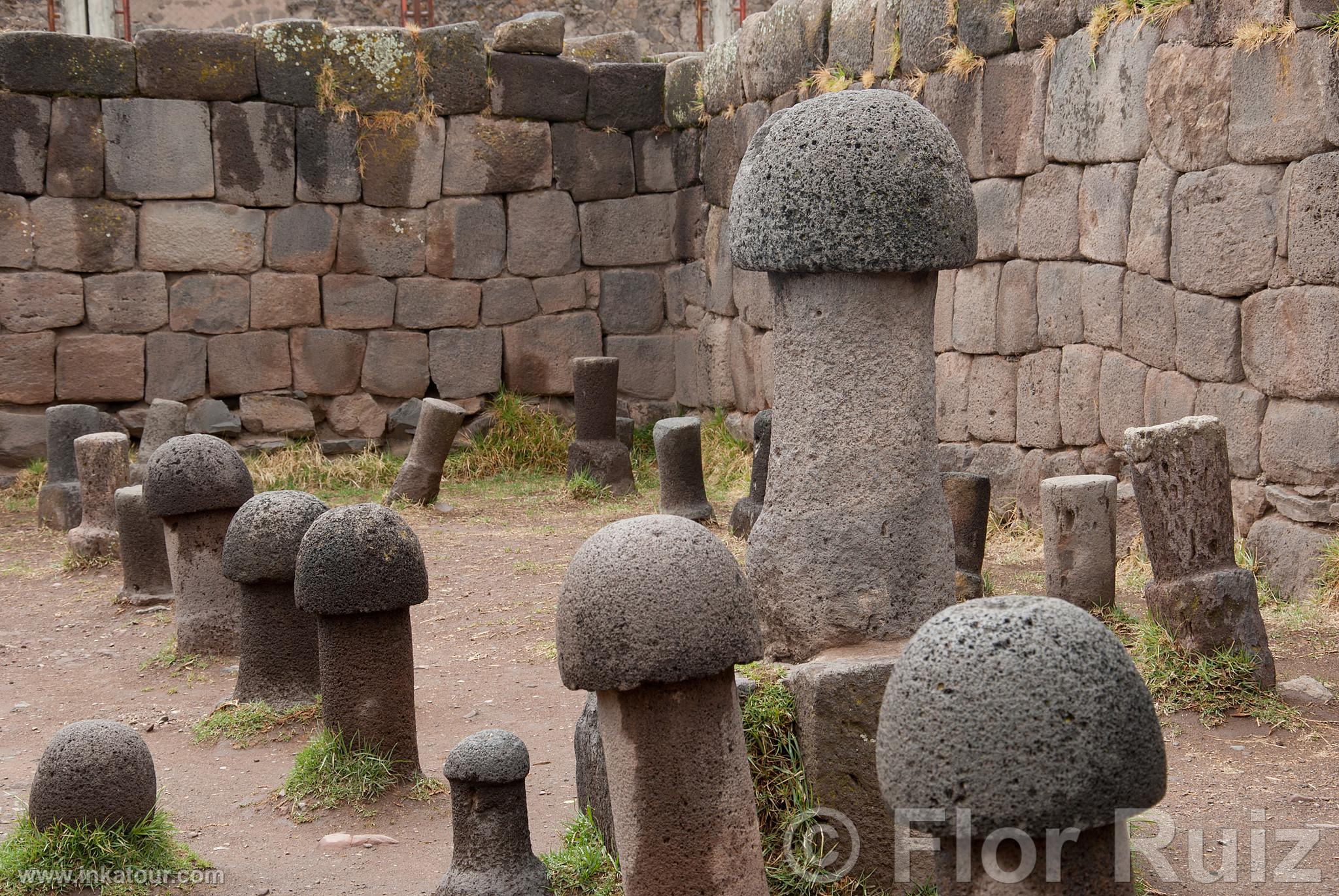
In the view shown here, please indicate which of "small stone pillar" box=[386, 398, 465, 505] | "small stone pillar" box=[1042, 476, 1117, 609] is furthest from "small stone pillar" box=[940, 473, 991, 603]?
"small stone pillar" box=[386, 398, 465, 505]

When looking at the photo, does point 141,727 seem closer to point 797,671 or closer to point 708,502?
point 797,671

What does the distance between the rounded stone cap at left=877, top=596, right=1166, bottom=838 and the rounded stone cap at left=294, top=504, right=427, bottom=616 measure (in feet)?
8.21

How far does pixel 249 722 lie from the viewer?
5.51 metres

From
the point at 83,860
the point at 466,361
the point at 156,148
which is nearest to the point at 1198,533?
the point at 83,860

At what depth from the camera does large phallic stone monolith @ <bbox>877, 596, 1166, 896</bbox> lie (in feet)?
7.93

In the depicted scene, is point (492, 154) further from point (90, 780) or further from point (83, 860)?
point (83, 860)

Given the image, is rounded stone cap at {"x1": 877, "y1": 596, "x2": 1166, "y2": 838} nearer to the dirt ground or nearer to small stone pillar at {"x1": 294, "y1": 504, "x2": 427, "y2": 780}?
the dirt ground

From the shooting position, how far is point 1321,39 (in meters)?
5.75

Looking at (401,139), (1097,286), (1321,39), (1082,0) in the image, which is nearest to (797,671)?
(1321,39)

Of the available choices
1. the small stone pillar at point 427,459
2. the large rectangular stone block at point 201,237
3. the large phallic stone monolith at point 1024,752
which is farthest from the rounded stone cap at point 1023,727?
the large rectangular stone block at point 201,237

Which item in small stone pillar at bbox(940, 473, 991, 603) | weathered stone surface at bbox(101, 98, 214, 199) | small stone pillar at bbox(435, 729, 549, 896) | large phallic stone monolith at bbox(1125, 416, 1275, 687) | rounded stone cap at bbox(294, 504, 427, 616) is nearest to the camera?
small stone pillar at bbox(435, 729, 549, 896)

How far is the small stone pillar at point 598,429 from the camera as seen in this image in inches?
400

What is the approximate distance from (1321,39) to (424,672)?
455 centimetres

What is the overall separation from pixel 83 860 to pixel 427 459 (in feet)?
19.4
